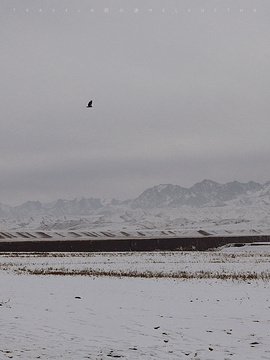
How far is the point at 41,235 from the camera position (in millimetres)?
190375

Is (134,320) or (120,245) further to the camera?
(120,245)

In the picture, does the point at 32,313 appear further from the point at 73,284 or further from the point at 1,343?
the point at 73,284

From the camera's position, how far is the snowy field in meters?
12.3

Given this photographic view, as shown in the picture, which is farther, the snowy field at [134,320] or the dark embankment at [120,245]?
the dark embankment at [120,245]

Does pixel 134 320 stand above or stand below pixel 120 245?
below

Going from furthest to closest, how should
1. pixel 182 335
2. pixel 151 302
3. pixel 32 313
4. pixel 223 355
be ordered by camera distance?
pixel 151 302 < pixel 32 313 < pixel 182 335 < pixel 223 355

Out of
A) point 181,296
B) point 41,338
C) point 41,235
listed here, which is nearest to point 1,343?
point 41,338

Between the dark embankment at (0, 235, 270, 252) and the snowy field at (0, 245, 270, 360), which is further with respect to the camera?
the dark embankment at (0, 235, 270, 252)

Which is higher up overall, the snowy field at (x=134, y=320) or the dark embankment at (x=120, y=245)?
the dark embankment at (x=120, y=245)

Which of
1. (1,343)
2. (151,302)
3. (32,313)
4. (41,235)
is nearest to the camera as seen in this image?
(1,343)

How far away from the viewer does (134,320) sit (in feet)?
54.2

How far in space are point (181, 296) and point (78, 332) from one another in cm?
903

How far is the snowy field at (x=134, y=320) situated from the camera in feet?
40.5

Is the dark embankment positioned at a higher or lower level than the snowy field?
higher
